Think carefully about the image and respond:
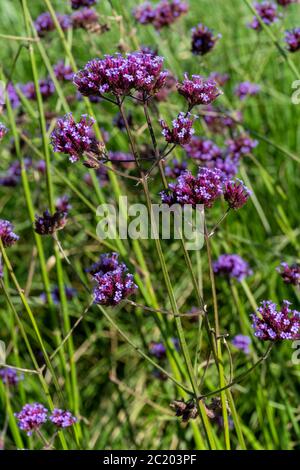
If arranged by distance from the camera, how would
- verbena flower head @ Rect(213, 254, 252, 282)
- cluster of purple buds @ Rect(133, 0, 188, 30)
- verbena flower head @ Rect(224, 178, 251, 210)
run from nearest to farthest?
verbena flower head @ Rect(224, 178, 251, 210)
verbena flower head @ Rect(213, 254, 252, 282)
cluster of purple buds @ Rect(133, 0, 188, 30)

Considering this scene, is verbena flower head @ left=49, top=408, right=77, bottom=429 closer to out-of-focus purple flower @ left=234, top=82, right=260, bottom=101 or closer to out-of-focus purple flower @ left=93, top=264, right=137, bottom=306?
out-of-focus purple flower @ left=93, top=264, right=137, bottom=306

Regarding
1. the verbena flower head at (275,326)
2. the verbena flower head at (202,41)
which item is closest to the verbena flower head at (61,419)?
the verbena flower head at (275,326)

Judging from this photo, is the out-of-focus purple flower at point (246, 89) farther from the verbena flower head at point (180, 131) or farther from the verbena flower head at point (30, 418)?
the verbena flower head at point (30, 418)

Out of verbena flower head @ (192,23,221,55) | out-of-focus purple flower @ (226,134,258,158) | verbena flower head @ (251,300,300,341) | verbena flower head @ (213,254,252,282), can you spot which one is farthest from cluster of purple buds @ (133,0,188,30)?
verbena flower head @ (251,300,300,341)

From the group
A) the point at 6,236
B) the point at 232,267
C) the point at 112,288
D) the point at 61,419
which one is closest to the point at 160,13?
the point at 232,267

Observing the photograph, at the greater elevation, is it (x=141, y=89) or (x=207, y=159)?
(x=207, y=159)
